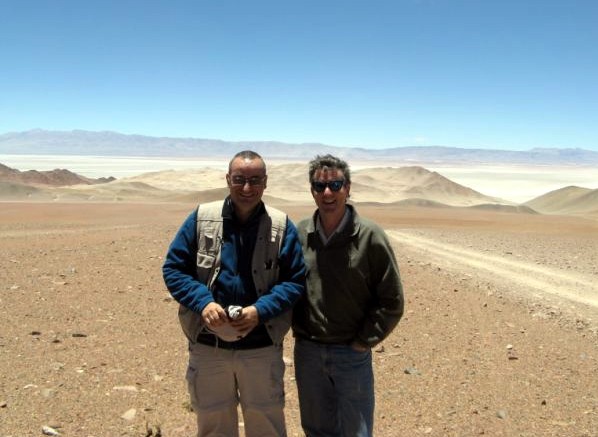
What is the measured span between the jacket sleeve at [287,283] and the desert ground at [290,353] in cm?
184

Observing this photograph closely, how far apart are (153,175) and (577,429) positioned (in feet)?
245

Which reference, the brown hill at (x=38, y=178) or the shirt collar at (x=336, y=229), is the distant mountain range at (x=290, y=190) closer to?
A: the brown hill at (x=38, y=178)

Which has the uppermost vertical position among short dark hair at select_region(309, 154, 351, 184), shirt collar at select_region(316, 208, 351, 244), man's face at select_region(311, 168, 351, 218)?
short dark hair at select_region(309, 154, 351, 184)

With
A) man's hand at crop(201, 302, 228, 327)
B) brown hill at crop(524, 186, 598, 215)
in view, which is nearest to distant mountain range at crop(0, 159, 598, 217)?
brown hill at crop(524, 186, 598, 215)

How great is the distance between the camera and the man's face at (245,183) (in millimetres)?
2980

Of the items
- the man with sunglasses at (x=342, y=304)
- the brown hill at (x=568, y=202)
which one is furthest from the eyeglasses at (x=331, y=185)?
the brown hill at (x=568, y=202)

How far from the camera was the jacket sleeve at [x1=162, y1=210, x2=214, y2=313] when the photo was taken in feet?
9.46

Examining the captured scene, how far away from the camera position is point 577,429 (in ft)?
15.0

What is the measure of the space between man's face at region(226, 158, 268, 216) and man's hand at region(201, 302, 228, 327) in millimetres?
519

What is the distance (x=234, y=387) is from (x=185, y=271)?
0.66 metres

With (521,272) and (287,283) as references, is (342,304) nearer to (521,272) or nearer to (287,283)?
(287,283)

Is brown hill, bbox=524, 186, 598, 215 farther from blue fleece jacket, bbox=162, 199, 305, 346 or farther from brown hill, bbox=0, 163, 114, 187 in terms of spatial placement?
brown hill, bbox=0, 163, 114, 187

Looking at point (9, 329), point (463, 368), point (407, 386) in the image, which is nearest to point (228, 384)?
point (407, 386)

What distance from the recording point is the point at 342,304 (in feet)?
A: 9.81
